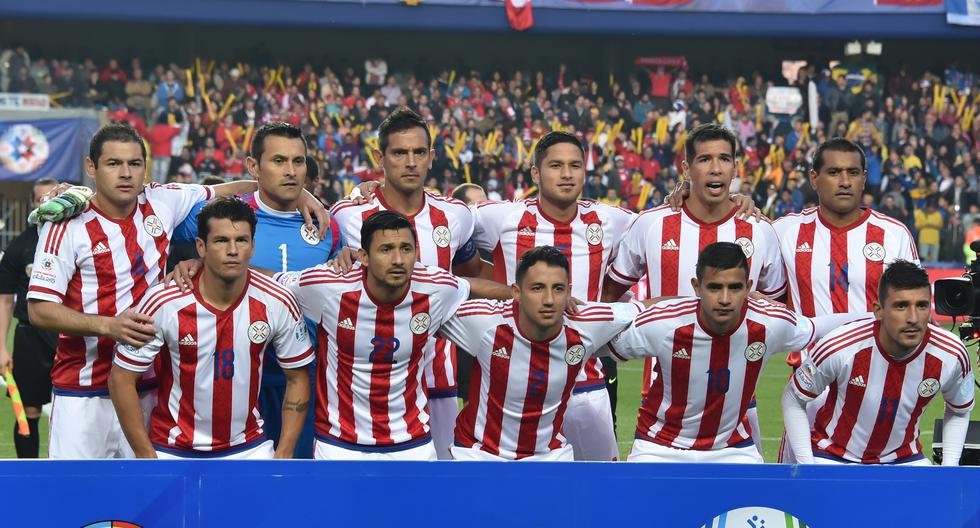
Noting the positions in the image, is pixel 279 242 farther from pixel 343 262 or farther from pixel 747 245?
pixel 747 245

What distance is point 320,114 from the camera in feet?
84.1

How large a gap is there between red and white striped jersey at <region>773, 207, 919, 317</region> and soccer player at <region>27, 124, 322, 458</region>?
113 inches

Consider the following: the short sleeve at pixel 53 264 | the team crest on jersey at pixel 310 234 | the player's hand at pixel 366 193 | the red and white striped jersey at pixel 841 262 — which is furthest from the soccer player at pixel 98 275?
the red and white striped jersey at pixel 841 262

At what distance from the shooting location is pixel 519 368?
522 centimetres

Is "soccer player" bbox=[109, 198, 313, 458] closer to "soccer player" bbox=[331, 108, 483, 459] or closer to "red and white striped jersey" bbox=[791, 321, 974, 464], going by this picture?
"soccer player" bbox=[331, 108, 483, 459]

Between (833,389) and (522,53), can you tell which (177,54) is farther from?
(833,389)

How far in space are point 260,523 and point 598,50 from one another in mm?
26093

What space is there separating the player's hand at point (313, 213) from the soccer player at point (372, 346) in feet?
1.59

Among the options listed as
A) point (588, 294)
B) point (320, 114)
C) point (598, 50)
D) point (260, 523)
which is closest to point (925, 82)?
point (598, 50)

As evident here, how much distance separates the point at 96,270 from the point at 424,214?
1.44 metres

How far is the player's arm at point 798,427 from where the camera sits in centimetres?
518

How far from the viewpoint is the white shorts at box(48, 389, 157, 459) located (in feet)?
18.3

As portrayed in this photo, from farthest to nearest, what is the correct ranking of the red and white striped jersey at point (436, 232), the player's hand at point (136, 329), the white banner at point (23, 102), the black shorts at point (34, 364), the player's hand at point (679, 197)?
the white banner at point (23, 102) → the black shorts at point (34, 364) → the player's hand at point (679, 197) → the red and white striped jersey at point (436, 232) → the player's hand at point (136, 329)

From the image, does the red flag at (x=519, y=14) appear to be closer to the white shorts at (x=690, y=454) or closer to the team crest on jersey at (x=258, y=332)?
the white shorts at (x=690, y=454)
